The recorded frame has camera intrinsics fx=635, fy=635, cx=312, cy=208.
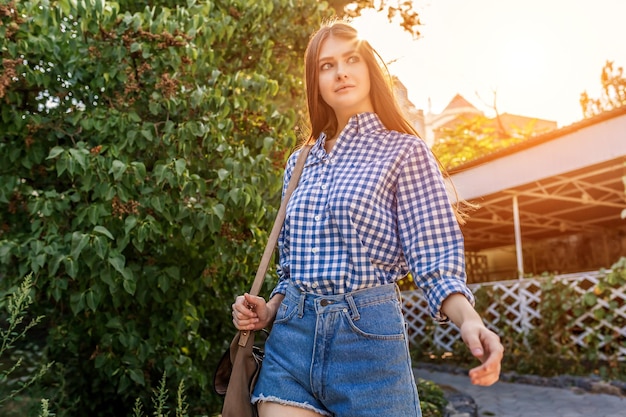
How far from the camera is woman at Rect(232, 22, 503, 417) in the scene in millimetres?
1428

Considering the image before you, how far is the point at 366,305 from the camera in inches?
57.6

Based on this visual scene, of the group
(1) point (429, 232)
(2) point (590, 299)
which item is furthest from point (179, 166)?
(2) point (590, 299)

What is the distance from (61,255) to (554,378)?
20.9ft

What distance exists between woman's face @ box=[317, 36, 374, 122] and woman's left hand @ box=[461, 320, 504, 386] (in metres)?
0.73

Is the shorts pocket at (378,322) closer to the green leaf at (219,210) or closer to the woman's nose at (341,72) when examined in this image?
the woman's nose at (341,72)

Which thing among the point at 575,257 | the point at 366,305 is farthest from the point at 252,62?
the point at 575,257

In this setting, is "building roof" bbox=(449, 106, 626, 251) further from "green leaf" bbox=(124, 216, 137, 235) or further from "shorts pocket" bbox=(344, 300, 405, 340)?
"shorts pocket" bbox=(344, 300, 405, 340)

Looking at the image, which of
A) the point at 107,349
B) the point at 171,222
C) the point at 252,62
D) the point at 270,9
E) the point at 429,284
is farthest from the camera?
the point at 252,62

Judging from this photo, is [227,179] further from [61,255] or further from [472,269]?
[472,269]

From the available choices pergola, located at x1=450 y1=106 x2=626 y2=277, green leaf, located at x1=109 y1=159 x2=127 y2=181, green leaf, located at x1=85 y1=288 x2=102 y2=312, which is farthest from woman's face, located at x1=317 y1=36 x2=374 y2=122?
pergola, located at x1=450 y1=106 x2=626 y2=277

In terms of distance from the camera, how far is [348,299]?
1464 millimetres

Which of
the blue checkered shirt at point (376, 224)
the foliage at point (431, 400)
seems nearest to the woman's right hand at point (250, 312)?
the blue checkered shirt at point (376, 224)

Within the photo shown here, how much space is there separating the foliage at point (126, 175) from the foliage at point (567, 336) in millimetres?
5058

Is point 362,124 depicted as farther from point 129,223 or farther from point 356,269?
point 129,223
